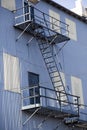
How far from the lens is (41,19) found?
103ft

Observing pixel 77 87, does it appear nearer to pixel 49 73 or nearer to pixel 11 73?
pixel 49 73

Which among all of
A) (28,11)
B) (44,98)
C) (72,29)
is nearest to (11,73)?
(44,98)

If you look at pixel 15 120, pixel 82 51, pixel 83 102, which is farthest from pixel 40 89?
pixel 82 51

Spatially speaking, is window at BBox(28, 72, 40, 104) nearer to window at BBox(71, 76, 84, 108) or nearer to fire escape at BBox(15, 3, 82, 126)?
fire escape at BBox(15, 3, 82, 126)

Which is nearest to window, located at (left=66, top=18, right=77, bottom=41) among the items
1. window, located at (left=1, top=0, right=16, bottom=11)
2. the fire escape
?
the fire escape

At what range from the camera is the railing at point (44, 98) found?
27.6 m

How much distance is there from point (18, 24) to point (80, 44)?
8.75m

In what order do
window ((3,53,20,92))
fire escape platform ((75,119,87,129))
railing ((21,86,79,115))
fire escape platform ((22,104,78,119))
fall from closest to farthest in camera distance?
fire escape platform ((22,104,78,119)), window ((3,53,20,92)), railing ((21,86,79,115)), fire escape platform ((75,119,87,129))

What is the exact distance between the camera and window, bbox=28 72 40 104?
2795 cm

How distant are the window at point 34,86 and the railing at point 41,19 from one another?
153 inches

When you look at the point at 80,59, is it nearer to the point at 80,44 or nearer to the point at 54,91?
the point at 80,44

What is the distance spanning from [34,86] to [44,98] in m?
1.41

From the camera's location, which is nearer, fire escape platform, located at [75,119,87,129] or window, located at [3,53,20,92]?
window, located at [3,53,20,92]

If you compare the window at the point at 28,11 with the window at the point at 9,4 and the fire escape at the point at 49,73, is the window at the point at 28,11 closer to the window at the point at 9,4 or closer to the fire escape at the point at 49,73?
the fire escape at the point at 49,73
